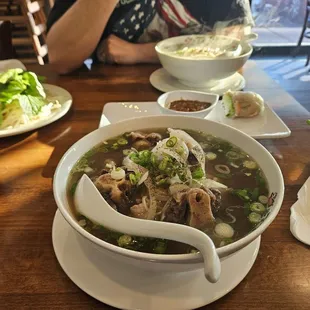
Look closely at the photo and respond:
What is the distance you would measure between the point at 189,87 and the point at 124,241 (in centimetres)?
109

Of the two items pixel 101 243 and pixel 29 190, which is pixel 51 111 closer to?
pixel 29 190

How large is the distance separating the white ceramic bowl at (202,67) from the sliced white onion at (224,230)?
36.4 inches

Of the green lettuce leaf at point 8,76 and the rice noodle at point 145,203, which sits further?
the green lettuce leaf at point 8,76

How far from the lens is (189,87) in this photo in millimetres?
1640

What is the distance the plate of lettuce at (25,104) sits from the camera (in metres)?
1.29

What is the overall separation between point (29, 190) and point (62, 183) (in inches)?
9.4

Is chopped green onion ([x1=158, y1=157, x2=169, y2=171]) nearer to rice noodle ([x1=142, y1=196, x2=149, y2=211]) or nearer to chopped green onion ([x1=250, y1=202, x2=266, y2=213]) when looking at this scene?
rice noodle ([x1=142, y1=196, x2=149, y2=211])

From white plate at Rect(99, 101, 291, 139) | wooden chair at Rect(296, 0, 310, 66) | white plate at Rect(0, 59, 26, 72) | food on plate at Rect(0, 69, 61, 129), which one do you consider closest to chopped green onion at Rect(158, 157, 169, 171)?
white plate at Rect(99, 101, 291, 139)

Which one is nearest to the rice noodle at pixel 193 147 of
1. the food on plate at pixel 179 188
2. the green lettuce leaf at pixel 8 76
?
the food on plate at pixel 179 188

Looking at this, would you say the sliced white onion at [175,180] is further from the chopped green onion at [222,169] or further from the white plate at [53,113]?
the white plate at [53,113]

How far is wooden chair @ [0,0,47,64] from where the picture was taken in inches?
149

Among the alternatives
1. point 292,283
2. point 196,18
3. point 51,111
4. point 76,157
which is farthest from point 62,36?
point 292,283

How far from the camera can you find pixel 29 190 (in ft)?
3.25

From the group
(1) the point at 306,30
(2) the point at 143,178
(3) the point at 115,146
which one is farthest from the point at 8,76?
(1) the point at 306,30
